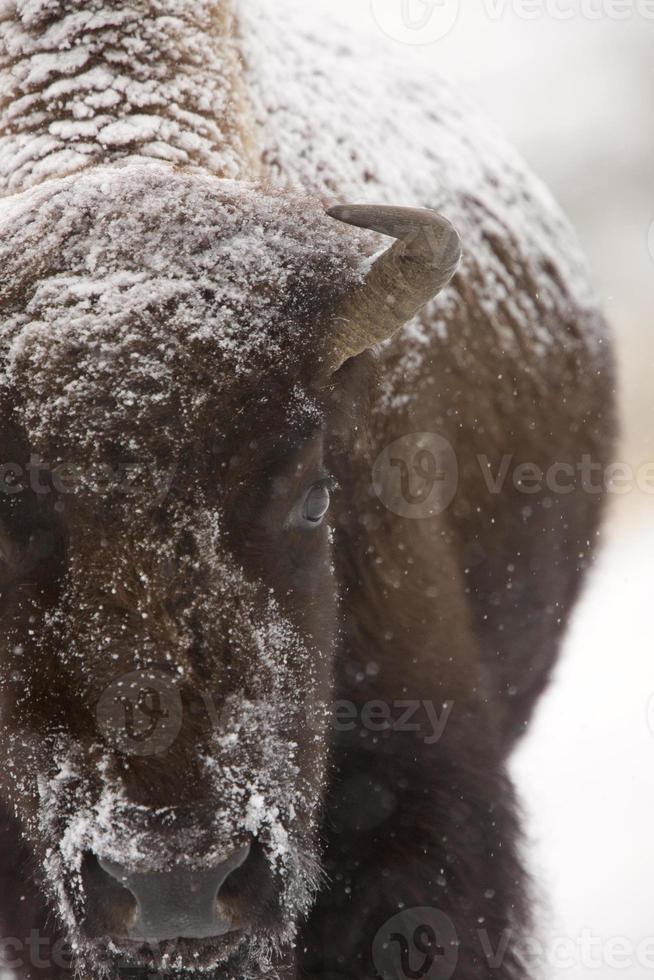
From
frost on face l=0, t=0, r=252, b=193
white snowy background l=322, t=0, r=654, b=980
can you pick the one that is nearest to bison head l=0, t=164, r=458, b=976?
frost on face l=0, t=0, r=252, b=193

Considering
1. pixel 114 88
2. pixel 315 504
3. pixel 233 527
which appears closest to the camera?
pixel 233 527

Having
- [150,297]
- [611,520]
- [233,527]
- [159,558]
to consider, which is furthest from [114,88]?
[611,520]

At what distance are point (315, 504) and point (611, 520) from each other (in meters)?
3.51

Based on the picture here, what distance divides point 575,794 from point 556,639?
1105 millimetres

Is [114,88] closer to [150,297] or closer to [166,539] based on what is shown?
[150,297]

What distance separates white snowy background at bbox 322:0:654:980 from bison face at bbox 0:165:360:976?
1.87m

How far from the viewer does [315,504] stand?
2873 mm

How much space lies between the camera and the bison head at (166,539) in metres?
2.37

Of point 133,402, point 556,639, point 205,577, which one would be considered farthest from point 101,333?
point 556,639

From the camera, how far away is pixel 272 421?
2.63 m

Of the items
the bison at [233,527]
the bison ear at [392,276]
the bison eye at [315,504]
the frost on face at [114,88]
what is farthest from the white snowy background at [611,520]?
the frost on face at [114,88]

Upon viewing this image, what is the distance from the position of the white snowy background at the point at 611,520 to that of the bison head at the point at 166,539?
72.7 inches

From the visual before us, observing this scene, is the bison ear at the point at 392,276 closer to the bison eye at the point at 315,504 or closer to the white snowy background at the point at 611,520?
the bison eye at the point at 315,504

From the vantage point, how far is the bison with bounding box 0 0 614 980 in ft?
7.98
